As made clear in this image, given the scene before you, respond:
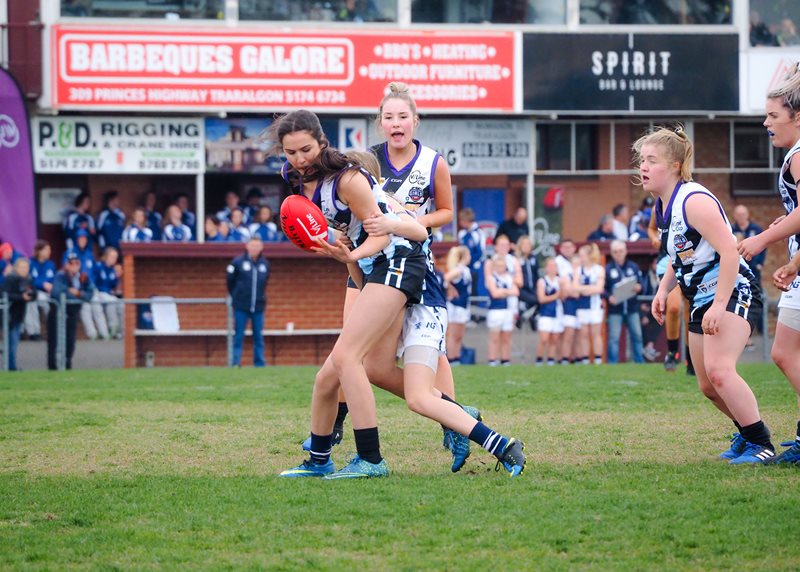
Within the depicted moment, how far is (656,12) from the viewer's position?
23.5 m

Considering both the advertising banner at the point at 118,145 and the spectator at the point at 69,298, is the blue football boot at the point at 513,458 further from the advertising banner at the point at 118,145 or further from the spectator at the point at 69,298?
the advertising banner at the point at 118,145

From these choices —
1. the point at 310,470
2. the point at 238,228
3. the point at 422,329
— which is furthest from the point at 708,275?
the point at 238,228

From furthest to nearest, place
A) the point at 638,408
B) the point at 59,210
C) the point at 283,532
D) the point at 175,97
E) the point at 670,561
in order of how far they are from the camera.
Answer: the point at 59,210 → the point at 175,97 → the point at 638,408 → the point at 283,532 → the point at 670,561

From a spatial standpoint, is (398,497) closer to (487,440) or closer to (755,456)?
(487,440)

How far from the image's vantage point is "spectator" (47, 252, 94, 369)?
17.1 meters

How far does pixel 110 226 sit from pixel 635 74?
1019cm

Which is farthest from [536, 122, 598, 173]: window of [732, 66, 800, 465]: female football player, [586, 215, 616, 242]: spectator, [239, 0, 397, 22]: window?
[732, 66, 800, 465]: female football player

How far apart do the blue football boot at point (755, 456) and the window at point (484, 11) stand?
16950mm

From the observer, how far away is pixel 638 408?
32.9 feet

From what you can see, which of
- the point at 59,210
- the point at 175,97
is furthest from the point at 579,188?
the point at 59,210

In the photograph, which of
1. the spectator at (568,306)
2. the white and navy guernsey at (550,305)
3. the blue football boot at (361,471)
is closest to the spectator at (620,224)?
the spectator at (568,306)

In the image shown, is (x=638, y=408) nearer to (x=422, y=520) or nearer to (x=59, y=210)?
(x=422, y=520)

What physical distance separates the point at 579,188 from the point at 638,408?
1536cm

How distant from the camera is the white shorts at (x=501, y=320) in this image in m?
17.5
